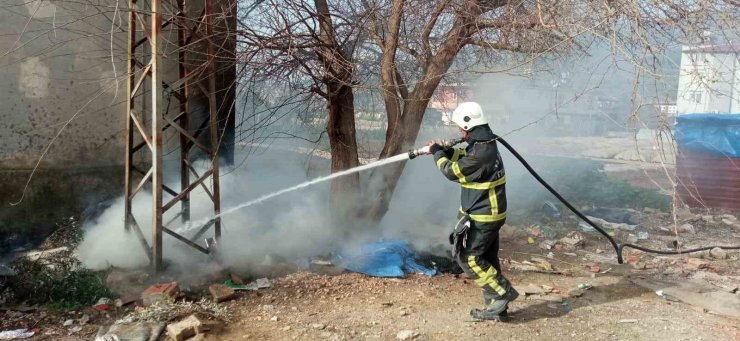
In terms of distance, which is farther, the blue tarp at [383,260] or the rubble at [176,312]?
the blue tarp at [383,260]

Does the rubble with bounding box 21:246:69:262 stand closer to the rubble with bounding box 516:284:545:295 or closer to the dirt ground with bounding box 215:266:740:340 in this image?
the dirt ground with bounding box 215:266:740:340

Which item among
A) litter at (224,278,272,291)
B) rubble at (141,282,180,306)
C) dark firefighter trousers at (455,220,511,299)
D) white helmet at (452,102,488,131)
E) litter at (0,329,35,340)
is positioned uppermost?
white helmet at (452,102,488,131)

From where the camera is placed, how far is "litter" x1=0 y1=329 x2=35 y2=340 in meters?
4.42

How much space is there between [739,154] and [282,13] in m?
9.37

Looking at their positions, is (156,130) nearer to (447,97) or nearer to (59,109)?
(59,109)

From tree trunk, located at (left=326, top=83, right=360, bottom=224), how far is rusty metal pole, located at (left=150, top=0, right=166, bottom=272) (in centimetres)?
223

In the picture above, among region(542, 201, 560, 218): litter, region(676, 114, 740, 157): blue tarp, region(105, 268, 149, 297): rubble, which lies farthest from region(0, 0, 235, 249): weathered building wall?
region(676, 114, 740, 157): blue tarp

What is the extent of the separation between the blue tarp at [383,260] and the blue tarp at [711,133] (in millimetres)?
7034

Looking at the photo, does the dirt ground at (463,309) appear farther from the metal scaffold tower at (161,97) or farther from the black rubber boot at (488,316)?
the metal scaffold tower at (161,97)

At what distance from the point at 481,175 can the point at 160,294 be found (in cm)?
294

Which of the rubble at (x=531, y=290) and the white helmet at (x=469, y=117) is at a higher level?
the white helmet at (x=469, y=117)

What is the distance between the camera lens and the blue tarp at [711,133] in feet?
35.4

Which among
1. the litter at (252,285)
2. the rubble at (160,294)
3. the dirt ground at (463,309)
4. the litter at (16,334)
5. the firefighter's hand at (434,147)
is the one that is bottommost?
the litter at (16,334)

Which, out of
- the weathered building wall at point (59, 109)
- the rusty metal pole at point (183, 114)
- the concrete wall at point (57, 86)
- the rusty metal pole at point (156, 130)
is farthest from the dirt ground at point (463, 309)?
the concrete wall at point (57, 86)
